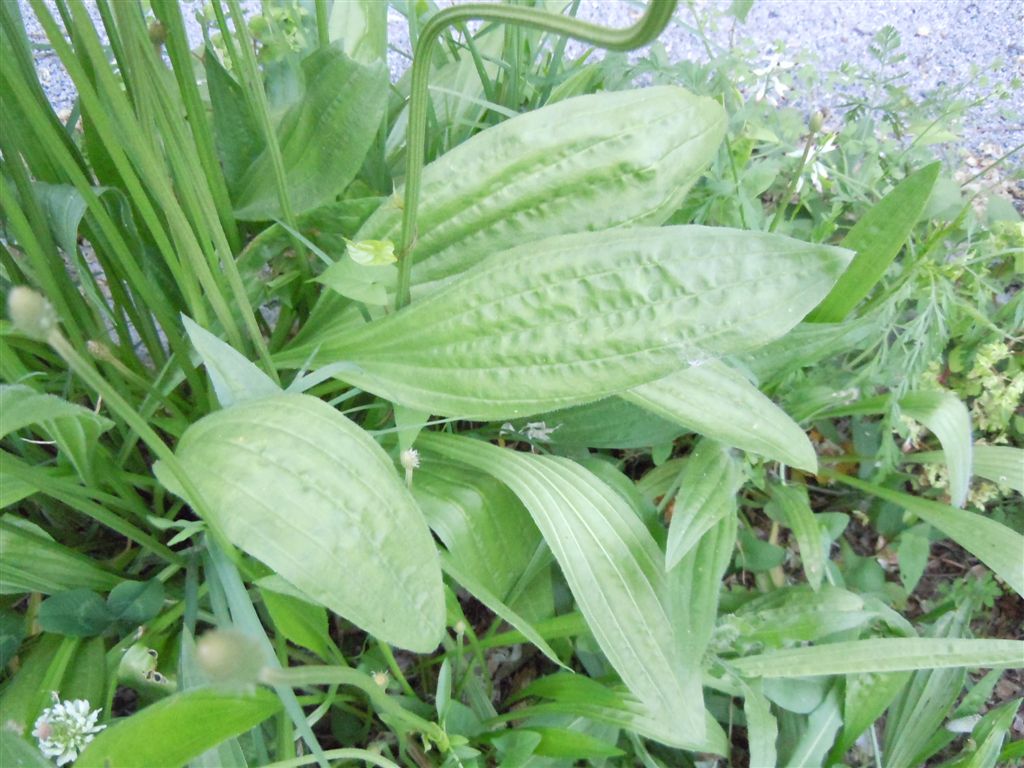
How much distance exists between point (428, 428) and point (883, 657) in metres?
0.55

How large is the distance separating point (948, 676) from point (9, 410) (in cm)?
105

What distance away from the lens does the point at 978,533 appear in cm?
99

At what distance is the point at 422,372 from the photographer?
77 centimetres

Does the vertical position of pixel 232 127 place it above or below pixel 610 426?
above

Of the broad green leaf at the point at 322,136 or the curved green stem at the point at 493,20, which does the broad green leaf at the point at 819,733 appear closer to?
the curved green stem at the point at 493,20

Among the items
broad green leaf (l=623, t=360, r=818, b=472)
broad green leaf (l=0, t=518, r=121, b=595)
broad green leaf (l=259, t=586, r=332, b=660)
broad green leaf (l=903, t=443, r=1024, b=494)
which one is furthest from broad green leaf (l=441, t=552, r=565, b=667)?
broad green leaf (l=903, t=443, r=1024, b=494)

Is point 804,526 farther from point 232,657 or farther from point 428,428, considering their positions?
point 232,657

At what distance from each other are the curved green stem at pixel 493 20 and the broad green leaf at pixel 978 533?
696 millimetres

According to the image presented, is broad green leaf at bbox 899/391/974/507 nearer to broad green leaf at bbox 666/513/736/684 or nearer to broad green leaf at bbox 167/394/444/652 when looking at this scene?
broad green leaf at bbox 666/513/736/684

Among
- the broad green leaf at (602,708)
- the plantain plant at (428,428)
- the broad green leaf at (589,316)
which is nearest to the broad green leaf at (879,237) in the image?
the plantain plant at (428,428)

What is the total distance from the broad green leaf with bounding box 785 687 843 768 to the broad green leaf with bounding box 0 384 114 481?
798mm

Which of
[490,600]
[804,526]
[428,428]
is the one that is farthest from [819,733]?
[428,428]

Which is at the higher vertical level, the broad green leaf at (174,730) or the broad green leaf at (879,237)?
the broad green leaf at (879,237)

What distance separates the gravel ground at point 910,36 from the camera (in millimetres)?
1576
